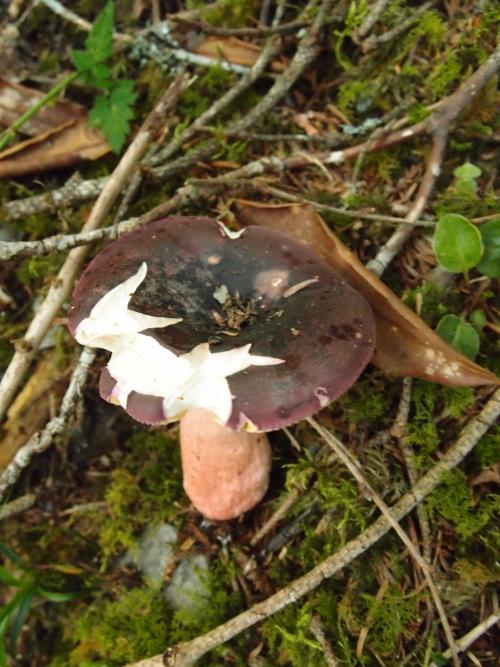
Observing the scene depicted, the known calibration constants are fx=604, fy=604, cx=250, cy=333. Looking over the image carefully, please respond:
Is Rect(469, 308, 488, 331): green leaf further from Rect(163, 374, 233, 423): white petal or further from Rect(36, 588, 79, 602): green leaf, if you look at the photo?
Rect(36, 588, 79, 602): green leaf

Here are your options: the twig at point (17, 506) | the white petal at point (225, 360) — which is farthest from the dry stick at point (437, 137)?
the twig at point (17, 506)

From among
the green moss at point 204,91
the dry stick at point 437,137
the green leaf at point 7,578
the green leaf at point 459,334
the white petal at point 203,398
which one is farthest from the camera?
the green moss at point 204,91

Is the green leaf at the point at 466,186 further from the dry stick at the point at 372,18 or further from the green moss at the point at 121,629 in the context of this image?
the green moss at the point at 121,629

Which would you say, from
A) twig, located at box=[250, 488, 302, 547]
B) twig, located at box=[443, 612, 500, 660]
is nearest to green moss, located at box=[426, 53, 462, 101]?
twig, located at box=[250, 488, 302, 547]

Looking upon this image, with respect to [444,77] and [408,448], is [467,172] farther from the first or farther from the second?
[408,448]

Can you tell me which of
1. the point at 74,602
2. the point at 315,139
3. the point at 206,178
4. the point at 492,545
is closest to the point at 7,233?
the point at 206,178

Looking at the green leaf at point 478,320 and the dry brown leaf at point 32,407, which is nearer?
the green leaf at point 478,320

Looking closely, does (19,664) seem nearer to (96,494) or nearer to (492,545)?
(96,494)
